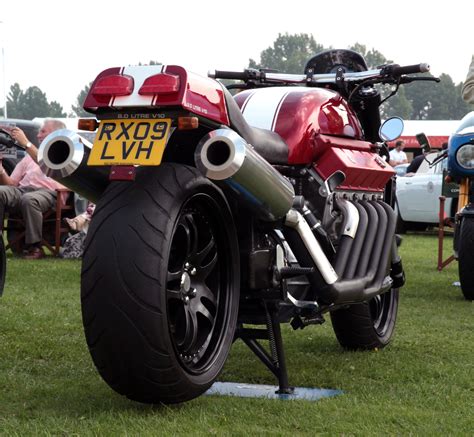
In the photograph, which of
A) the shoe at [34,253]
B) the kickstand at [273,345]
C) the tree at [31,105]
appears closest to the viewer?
the kickstand at [273,345]

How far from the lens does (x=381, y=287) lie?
5.08m

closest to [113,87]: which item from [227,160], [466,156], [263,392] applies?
[227,160]

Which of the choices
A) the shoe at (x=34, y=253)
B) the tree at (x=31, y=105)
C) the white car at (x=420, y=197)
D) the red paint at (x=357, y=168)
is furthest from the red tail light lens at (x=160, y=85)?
the tree at (x=31, y=105)

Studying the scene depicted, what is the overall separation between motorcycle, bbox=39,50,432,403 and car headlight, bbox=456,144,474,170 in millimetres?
3076

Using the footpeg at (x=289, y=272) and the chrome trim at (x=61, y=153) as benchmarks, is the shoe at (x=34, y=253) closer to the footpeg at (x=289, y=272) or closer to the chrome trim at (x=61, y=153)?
the footpeg at (x=289, y=272)

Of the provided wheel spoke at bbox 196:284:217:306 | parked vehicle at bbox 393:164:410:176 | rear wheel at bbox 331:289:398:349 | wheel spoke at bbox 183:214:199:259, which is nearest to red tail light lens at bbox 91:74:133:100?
wheel spoke at bbox 183:214:199:259

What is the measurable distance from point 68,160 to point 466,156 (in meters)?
5.04

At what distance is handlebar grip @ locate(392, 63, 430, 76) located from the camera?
527 cm

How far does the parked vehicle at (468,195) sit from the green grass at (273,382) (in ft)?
2.08

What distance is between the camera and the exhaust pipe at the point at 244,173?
369 cm

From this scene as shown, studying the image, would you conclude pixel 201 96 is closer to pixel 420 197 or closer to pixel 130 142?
pixel 130 142

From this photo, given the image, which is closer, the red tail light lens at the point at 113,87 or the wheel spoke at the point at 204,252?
the red tail light lens at the point at 113,87

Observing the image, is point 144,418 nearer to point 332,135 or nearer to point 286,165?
point 286,165

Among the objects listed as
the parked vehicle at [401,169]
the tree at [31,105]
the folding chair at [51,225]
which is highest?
the folding chair at [51,225]
